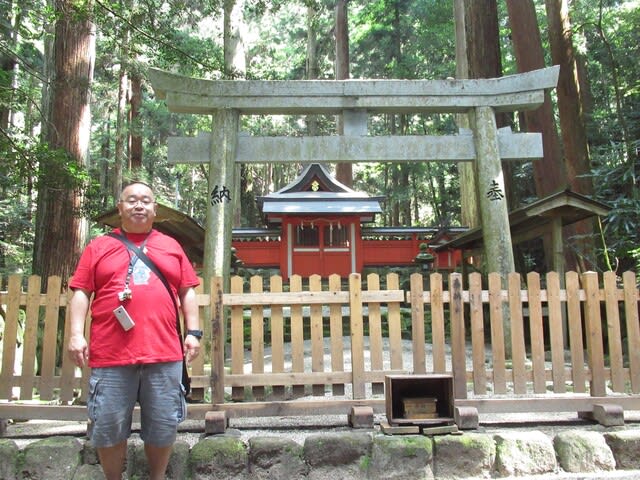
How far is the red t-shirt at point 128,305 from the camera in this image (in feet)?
7.64

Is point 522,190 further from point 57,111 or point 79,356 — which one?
point 79,356

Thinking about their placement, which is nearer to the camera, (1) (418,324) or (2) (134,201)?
(2) (134,201)

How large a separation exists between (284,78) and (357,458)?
18091 millimetres

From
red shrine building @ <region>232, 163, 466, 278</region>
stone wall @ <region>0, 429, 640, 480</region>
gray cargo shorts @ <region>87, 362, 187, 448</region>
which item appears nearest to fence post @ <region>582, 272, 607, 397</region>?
stone wall @ <region>0, 429, 640, 480</region>

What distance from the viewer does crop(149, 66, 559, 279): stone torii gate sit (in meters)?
5.59

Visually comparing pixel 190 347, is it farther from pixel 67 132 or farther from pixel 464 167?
pixel 464 167

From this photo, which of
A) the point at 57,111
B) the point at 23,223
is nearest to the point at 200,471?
the point at 57,111

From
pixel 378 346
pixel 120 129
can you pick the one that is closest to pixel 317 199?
pixel 120 129

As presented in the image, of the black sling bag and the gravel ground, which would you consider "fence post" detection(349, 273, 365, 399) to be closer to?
the gravel ground

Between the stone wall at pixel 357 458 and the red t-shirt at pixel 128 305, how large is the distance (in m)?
1.03

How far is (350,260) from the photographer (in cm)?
1734

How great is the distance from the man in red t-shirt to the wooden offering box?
4.80ft

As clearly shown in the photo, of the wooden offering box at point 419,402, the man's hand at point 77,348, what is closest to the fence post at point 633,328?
the wooden offering box at point 419,402

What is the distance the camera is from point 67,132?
22.0 feet
